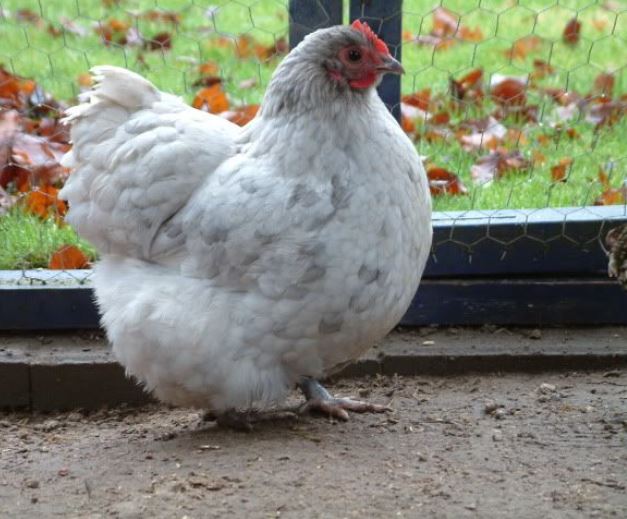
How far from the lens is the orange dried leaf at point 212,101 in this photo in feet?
14.9

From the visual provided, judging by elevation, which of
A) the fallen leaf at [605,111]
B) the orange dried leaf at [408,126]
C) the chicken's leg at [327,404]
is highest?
the fallen leaf at [605,111]

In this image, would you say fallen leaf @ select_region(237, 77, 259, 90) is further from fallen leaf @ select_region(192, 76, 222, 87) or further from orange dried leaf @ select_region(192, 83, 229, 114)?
orange dried leaf @ select_region(192, 83, 229, 114)

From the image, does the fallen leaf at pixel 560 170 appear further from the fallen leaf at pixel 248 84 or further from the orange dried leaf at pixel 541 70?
the fallen leaf at pixel 248 84

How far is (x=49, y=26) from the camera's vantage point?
5016 millimetres

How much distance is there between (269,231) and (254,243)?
0.16ft

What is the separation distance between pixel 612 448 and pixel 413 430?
50 cm

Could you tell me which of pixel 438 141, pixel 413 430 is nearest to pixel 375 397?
pixel 413 430

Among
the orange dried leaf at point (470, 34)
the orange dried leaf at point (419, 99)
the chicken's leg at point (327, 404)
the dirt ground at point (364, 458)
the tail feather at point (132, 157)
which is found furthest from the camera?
the orange dried leaf at point (470, 34)

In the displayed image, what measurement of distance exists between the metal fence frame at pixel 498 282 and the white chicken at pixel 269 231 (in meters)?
0.57

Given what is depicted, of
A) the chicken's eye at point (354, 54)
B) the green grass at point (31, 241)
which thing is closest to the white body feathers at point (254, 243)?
the chicken's eye at point (354, 54)

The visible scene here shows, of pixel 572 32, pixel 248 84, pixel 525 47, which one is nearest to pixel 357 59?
pixel 248 84

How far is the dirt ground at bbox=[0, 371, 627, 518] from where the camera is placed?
8.43 ft

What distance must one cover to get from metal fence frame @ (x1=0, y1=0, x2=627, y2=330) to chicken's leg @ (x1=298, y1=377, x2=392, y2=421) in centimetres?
48

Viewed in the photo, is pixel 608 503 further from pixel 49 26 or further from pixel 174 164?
pixel 49 26
